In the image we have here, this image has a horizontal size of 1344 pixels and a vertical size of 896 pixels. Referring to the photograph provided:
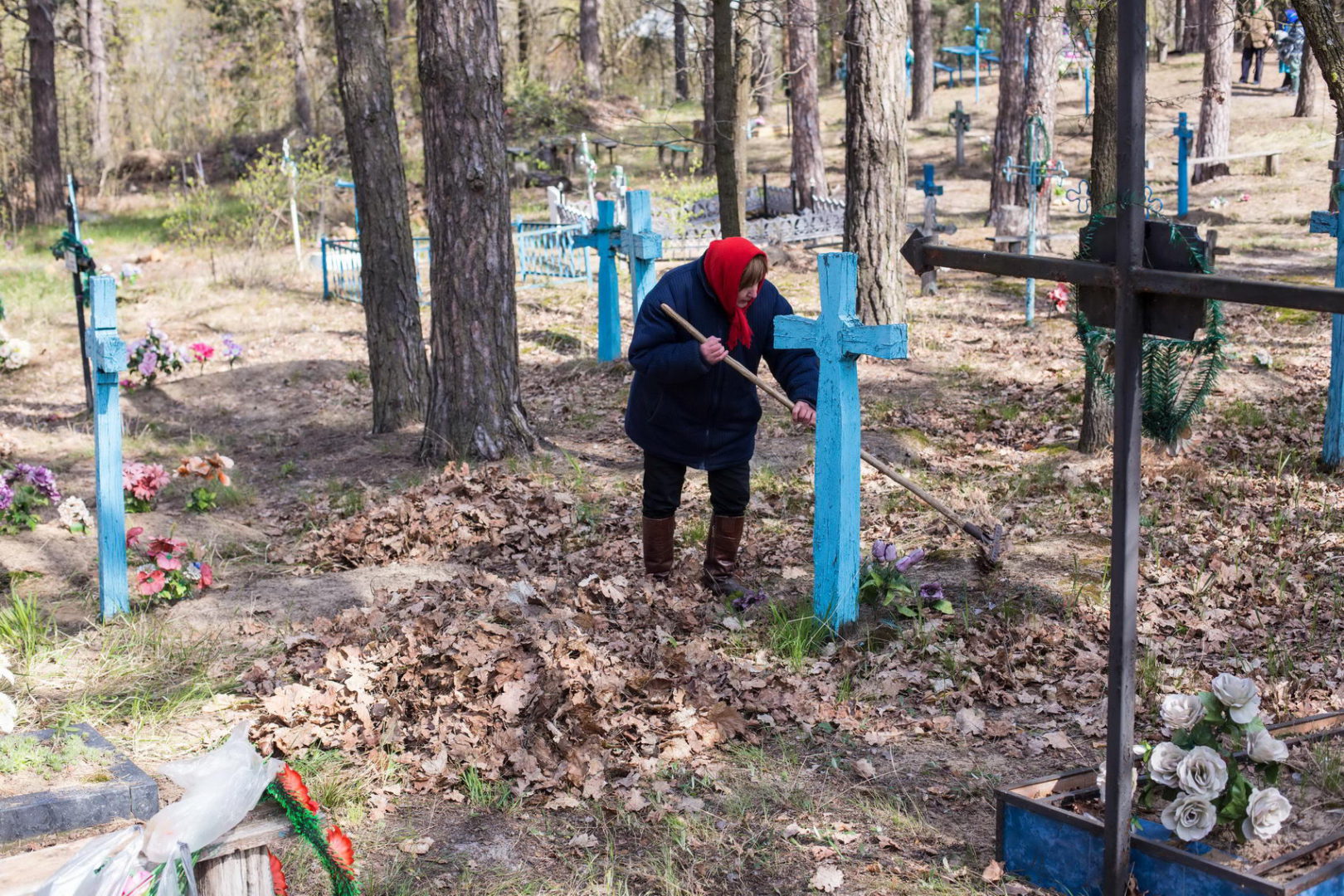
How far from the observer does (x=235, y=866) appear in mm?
2424

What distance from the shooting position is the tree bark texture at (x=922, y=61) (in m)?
27.6

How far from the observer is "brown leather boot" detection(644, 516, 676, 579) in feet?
18.2

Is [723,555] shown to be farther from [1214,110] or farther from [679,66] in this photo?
[679,66]

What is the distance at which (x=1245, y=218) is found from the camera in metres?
16.3

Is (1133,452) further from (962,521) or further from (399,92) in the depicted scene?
(399,92)

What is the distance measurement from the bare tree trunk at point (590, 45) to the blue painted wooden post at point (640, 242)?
2383cm

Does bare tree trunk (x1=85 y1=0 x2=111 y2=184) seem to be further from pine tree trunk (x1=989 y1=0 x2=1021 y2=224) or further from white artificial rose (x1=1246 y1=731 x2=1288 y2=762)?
white artificial rose (x1=1246 y1=731 x2=1288 y2=762)

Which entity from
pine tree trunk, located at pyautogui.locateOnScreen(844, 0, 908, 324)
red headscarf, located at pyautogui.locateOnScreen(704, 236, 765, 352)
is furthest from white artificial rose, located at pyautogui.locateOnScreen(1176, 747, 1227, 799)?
pine tree trunk, located at pyautogui.locateOnScreen(844, 0, 908, 324)

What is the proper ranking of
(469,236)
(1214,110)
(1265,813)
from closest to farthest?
(1265,813) < (469,236) < (1214,110)

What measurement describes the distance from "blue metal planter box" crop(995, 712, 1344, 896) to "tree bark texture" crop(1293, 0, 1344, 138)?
10.4ft

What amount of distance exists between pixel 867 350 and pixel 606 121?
28.4 metres

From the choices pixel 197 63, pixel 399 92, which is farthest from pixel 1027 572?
pixel 197 63

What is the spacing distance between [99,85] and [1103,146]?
25.5 m

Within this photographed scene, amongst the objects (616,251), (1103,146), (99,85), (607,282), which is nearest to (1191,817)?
(1103,146)
